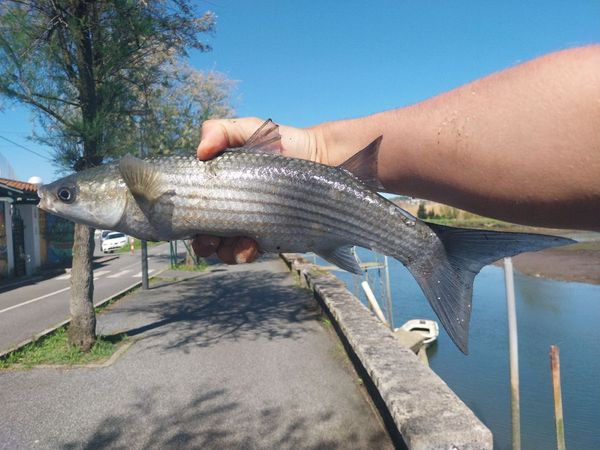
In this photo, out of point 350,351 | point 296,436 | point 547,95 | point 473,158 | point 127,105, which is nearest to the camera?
point 547,95

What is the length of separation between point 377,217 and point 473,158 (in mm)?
645

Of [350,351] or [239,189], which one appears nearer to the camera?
[239,189]

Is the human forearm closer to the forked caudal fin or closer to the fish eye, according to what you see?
the forked caudal fin

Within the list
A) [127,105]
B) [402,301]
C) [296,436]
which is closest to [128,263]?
[402,301]

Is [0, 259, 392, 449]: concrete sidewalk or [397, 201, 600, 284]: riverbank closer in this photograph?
[0, 259, 392, 449]: concrete sidewalk

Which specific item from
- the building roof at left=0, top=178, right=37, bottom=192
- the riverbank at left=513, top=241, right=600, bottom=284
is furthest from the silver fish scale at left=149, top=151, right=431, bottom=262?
the riverbank at left=513, top=241, right=600, bottom=284

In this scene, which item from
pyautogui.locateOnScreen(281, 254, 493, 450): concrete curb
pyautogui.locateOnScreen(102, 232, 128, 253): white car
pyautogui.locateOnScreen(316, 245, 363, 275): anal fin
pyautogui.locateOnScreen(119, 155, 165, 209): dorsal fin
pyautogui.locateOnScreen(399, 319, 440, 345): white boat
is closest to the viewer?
pyautogui.locateOnScreen(119, 155, 165, 209): dorsal fin

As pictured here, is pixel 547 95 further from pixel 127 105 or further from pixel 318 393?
pixel 127 105

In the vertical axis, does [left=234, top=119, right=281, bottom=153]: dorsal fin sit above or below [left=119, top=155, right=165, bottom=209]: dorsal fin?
above

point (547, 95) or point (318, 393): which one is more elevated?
point (547, 95)

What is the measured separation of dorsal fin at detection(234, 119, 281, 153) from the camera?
306 cm

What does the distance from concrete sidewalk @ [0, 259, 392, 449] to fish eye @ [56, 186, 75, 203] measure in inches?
165

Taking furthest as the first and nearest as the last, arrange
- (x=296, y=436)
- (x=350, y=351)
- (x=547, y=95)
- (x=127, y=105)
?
(x=127, y=105) → (x=350, y=351) → (x=296, y=436) → (x=547, y=95)

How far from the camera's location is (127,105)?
34.8 ft
